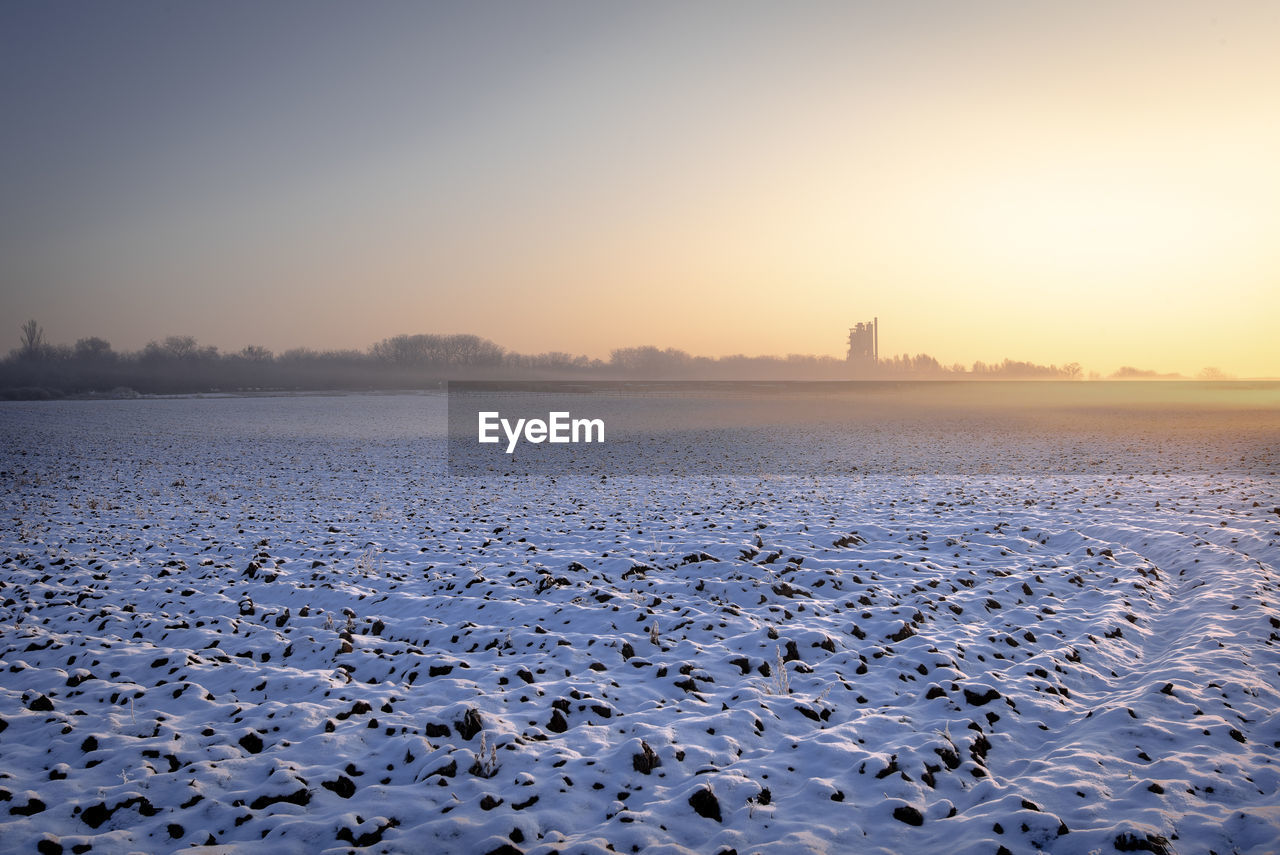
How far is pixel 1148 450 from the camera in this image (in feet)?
93.5

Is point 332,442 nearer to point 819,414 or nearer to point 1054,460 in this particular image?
point 1054,460

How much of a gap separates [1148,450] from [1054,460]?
259 inches

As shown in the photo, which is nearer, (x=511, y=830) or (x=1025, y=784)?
(x=511, y=830)

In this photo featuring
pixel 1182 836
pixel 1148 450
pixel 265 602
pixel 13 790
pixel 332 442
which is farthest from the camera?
pixel 332 442

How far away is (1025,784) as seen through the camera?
18.5 feet

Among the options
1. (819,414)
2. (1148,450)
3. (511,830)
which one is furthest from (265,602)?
(819,414)

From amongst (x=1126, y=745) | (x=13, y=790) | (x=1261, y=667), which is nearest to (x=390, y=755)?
(x=13, y=790)

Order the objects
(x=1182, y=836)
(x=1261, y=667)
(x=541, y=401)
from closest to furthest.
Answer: (x=1182, y=836)
(x=1261, y=667)
(x=541, y=401)

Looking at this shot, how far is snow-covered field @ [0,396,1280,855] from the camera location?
16.9 ft

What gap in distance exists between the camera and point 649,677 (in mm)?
7844

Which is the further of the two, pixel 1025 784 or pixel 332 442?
pixel 332 442

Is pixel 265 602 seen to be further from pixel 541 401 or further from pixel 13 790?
pixel 541 401

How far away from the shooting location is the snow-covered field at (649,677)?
203 inches

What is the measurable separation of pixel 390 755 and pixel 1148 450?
35.2 metres
